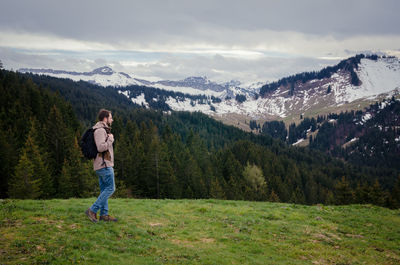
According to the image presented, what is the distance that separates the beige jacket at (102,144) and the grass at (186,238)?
2848 millimetres

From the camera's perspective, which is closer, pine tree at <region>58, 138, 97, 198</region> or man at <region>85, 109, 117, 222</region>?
man at <region>85, 109, 117, 222</region>

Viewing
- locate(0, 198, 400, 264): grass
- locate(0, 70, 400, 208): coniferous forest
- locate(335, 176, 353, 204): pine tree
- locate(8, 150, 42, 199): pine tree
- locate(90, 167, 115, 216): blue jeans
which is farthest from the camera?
locate(335, 176, 353, 204): pine tree

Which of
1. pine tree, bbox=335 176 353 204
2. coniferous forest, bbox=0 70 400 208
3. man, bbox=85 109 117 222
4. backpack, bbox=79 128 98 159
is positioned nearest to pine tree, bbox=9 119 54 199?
coniferous forest, bbox=0 70 400 208

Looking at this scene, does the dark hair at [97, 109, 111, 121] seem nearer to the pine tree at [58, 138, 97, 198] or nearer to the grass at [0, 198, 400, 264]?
the grass at [0, 198, 400, 264]

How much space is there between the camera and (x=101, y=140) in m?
11.3

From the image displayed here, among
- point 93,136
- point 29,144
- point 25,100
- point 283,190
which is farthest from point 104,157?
point 283,190

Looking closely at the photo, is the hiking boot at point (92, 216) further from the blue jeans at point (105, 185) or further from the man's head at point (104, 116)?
the man's head at point (104, 116)

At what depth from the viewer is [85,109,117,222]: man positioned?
37.2ft

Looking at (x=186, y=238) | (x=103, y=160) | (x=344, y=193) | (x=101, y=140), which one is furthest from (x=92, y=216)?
(x=344, y=193)

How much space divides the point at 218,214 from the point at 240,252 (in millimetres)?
6085

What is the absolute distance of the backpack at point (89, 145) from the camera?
37.1ft

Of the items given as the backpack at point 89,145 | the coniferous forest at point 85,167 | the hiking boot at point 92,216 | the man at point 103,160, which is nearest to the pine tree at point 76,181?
the coniferous forest at point 85,167

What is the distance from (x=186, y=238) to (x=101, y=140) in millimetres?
5978

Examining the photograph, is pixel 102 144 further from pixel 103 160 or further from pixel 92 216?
pixel 92 216
